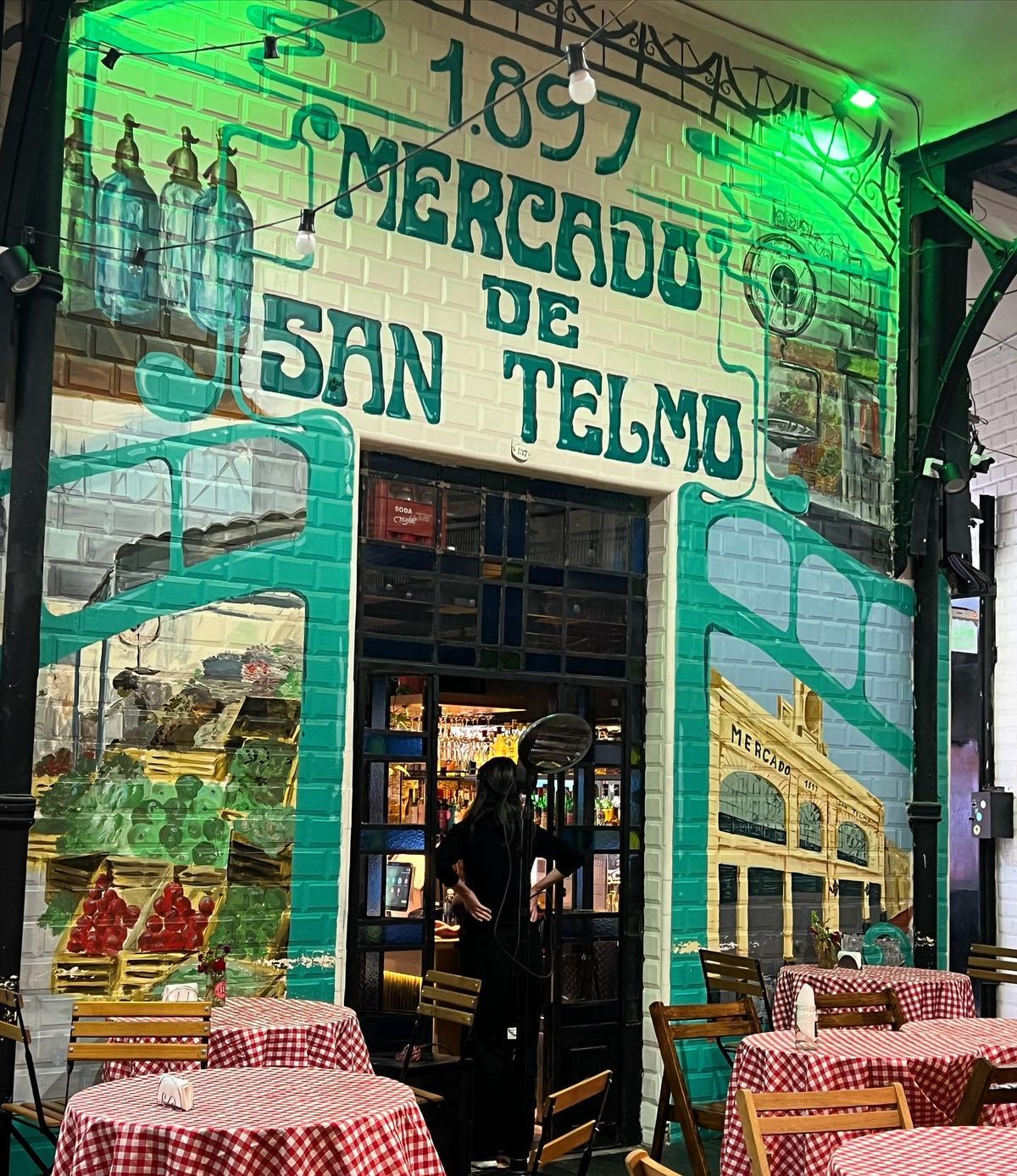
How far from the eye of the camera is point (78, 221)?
5.35 metres

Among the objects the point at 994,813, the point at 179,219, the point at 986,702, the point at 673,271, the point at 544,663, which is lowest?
the point at 994,813

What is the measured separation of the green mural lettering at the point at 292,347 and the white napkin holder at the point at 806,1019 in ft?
9.72

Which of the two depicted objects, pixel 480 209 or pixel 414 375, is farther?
pixel 480 209

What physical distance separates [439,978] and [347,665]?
1.28 m

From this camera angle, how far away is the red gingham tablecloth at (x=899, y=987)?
6.34 m

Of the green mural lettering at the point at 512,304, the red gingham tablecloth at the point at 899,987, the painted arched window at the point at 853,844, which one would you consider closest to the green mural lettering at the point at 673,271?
the green mural lettering at the point at 512,304

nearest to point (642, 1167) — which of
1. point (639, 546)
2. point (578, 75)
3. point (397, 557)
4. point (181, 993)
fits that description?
point (181, 993)

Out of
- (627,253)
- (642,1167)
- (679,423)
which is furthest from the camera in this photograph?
(679,423)

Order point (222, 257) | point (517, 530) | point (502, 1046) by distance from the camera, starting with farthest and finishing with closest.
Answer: point (517, 530) < point (502, 1046) < point (222, 257)

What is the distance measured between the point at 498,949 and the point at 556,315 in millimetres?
2807

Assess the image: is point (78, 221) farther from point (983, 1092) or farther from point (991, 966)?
point (991, 966)

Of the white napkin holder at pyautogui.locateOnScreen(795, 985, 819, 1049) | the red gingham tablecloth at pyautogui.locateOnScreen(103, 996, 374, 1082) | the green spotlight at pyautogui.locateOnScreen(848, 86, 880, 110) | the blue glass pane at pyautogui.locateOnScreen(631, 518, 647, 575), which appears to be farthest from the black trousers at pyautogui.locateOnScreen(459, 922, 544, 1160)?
the green spotlight at pyautogui.locateOnScreen(848, 86, 880, 110)

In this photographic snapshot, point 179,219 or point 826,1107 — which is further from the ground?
point 179,219

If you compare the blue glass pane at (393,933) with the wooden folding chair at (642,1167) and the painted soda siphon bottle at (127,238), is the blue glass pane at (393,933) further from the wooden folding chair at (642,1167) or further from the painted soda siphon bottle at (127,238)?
the wooden folding chair at (642,1167)
